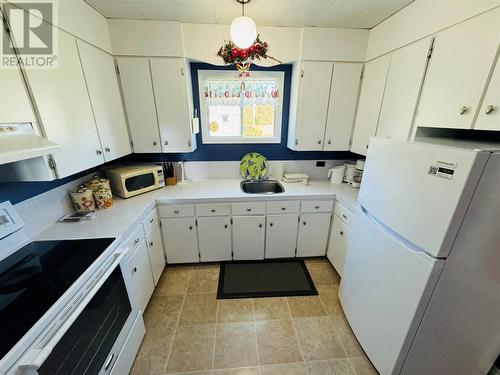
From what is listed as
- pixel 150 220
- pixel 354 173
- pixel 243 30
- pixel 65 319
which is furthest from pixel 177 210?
pixel 354 173

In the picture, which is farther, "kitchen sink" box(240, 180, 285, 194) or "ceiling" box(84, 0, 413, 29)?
"kitchen sink" box(240, 180, 285, 194)

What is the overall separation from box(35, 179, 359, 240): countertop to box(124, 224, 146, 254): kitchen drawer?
0.21 feet

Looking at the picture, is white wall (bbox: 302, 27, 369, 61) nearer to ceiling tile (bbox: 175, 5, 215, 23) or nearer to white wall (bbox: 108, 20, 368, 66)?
white wall (bbox: 108, 20, 368, 66)

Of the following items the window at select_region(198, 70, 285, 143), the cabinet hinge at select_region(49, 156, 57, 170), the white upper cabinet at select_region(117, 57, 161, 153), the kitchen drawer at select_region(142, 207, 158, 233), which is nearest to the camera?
the cabinet hinge at select_region(49, 156, 57, 170)

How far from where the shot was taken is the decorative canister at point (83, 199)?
1.71 meters

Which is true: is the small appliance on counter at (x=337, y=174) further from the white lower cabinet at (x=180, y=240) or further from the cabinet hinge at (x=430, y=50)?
the white lower cabinet at (x=180, y=240)

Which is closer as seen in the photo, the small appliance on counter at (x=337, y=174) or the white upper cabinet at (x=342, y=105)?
the white upper cabinet at (x=342, y=105)

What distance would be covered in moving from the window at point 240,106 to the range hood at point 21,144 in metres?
1.59

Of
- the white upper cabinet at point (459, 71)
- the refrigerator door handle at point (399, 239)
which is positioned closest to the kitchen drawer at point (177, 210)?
the refrigerator door handle at point (399, 239)

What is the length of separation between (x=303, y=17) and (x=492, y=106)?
1.57m

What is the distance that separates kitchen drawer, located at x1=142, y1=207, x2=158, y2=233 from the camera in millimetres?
1833

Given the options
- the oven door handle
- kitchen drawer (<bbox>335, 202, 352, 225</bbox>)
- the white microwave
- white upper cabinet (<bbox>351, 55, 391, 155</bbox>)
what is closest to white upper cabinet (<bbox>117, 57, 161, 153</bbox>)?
the white microwave

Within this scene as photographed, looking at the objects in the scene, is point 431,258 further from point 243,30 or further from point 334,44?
point 334,44

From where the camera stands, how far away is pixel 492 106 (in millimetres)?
1038
